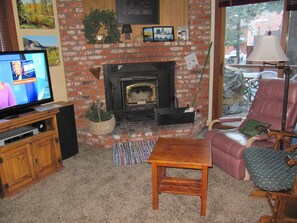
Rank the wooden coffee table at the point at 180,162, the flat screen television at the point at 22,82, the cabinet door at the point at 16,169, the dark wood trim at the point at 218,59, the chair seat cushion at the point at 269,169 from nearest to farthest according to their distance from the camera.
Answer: the chair seat cushion at the point at 269,169
the wooden coffee table at the point at 180,162
the cabinet door at the point at 16,169
the flat screen television at the point at 22,82
the dark wood trim at the point at 218,59

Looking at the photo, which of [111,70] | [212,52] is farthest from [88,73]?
[212,52]

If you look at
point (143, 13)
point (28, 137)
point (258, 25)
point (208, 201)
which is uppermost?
point (143, 13)

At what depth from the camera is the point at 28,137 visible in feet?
8.74

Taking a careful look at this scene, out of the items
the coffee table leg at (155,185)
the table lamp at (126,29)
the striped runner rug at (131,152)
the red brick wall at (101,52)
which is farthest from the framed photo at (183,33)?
the coffee table leg at (155,185)

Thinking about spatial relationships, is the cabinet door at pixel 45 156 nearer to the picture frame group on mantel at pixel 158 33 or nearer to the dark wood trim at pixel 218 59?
the picture frame group on mantel at pixel 158 33

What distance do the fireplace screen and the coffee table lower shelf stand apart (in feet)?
5.86

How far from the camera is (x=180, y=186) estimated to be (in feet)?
7.83

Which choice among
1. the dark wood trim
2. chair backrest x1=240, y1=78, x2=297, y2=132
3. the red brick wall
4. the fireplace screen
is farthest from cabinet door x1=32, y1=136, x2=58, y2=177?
the dark wood trim

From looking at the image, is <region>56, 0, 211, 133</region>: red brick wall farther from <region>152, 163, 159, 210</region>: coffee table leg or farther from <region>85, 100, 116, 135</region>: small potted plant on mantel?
<region>152, 163, 159, 210</region>: coffee table leg

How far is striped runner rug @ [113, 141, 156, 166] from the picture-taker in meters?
3.18

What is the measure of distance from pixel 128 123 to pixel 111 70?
2.88ft

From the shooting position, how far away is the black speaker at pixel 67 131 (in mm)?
3186

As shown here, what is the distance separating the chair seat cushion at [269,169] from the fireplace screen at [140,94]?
2059mm

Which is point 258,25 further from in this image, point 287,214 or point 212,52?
point 287,214
